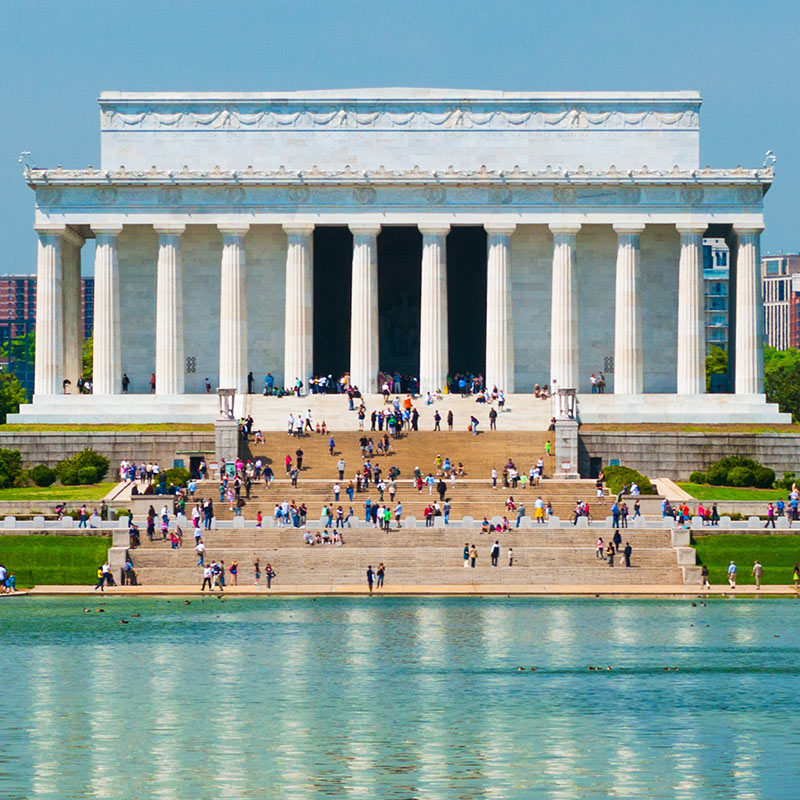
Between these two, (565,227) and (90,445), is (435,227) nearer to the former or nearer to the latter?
(565,227)

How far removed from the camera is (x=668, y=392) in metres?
135

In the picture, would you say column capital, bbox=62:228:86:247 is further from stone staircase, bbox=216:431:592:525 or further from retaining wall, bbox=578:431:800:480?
retaining wall, bbox=578:431:800:480

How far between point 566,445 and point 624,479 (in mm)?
7500

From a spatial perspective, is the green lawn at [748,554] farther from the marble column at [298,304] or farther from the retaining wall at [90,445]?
the marble column at [298,304]

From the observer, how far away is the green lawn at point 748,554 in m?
90.3

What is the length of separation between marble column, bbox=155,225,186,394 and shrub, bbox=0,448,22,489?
16862 millimetres

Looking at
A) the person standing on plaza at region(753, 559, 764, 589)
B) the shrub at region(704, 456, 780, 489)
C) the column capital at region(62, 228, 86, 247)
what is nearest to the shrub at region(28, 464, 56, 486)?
the column capital at region(62, 228, 86, 247)

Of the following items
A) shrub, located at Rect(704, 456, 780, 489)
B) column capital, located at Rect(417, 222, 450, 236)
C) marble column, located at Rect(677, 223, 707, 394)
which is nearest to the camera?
shrub, located at Rect(704, 456, 780, 489)

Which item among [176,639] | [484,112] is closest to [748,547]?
[176,639]

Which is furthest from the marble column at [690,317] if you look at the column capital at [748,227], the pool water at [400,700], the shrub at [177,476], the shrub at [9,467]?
the pool water at [400,700]

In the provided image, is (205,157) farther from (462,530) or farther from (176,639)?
(176,639)

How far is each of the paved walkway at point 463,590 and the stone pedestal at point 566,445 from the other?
22959 millimetres

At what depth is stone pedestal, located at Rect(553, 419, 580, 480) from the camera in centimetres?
11169

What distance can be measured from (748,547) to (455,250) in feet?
176
